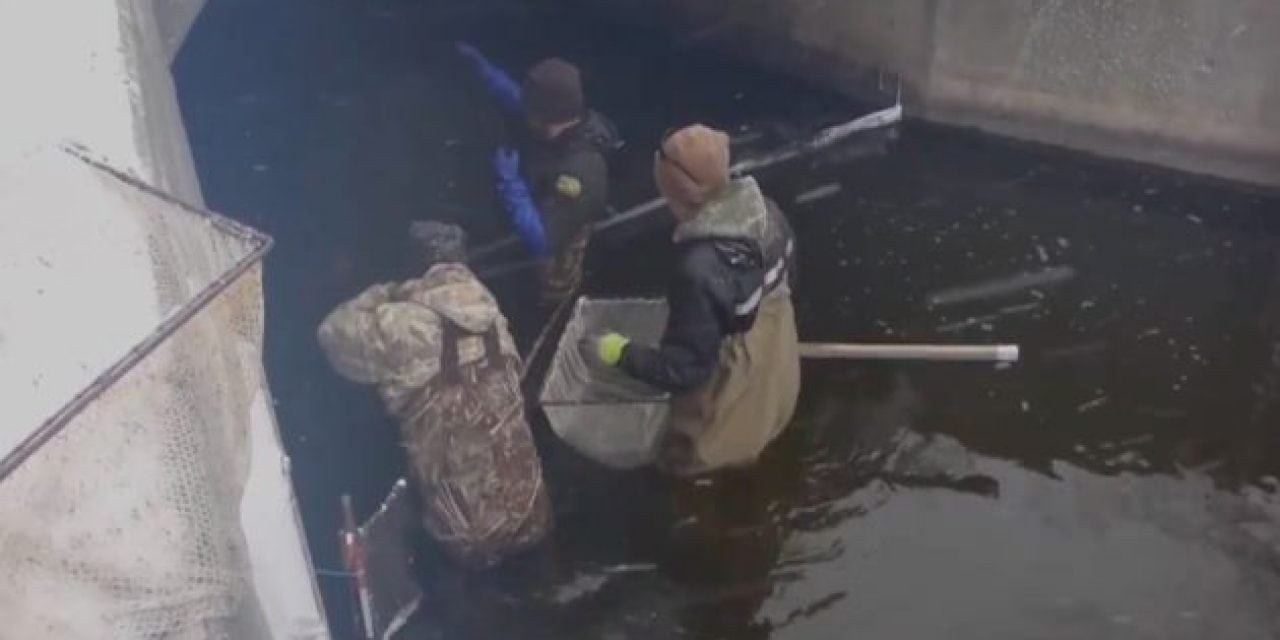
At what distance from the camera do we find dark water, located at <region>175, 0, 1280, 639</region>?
239 inches

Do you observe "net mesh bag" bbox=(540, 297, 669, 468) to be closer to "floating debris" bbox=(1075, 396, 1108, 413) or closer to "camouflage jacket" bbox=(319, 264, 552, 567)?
"camouflage jacket" bbox=(319, 264, 552, 567)

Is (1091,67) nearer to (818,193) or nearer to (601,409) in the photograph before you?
(818,193)

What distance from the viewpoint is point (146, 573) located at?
3.48m

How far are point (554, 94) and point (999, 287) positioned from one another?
2789 mm

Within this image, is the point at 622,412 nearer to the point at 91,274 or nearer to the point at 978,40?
the point at 91,274

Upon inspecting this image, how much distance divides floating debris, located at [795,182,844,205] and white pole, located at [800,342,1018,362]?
5.61 ft

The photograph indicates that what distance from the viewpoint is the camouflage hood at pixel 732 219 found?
228 inches

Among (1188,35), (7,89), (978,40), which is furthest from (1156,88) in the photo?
(7,89)

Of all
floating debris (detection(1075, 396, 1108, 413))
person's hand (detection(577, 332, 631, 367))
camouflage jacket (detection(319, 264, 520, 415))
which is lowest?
floating debris (detection(1075, 396, 1108, 413))

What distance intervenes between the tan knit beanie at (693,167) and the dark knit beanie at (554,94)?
0.83m

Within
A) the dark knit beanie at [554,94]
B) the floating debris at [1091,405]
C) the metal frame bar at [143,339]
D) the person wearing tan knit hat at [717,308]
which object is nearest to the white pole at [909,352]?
the floating debris at [1091,405]

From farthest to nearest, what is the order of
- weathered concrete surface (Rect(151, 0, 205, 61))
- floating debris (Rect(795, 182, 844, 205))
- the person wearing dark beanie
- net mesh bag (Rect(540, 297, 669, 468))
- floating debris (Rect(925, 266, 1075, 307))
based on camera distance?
floating debris (Rect(795, 182, 844, 205)) → floating debris (Rect(925, 266, 1075, 307)) → weathered concrete surface (Rect(151, 0, 205, 61)) → the person wearing dark beanie → net mesh bag (Rect(540, 297, 669, 468))

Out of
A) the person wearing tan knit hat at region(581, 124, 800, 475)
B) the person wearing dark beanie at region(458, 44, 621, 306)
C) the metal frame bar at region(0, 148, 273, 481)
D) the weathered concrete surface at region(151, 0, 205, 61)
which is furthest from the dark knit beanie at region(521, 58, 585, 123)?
the metal frame bar at region(0, 148, 273, 481)

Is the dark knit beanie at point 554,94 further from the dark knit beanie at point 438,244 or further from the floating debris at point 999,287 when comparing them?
the floating debris at point 999,287
